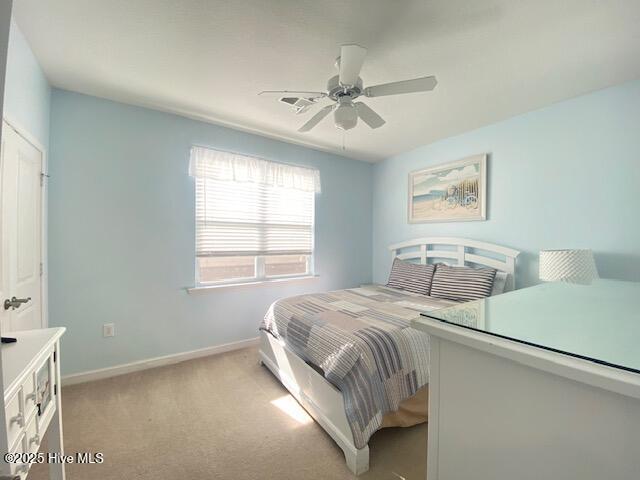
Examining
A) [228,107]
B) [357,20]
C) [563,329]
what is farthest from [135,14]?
[563,329]

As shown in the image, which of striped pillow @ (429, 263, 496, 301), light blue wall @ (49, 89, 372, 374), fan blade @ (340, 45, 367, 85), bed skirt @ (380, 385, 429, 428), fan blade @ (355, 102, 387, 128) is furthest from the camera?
striped pillow @ (429, 263, 496, 301)

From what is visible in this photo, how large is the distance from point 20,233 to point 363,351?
2291mm

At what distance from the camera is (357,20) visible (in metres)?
1.51

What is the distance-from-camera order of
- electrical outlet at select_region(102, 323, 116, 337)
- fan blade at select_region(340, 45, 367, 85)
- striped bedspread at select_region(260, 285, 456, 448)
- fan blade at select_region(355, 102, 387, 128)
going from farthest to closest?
electrical outlet at select_region(102, 323, 116, 337) → fan blade at select_region(355, 102, 387, 128) → striped bedspread at select_region(260, 285, 456, 448) → fan blade at select_region(340, 45, 367, 85)

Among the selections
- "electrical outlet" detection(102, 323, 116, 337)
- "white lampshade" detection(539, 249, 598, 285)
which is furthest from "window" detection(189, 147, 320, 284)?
"white lampshade" detection(539, 249, 598, 285)

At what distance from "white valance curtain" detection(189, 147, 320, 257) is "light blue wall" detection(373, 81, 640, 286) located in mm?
1813

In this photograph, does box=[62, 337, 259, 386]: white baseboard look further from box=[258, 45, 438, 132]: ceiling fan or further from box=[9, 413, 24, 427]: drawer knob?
box=[258, 45, 438, 132]: ceiling fan

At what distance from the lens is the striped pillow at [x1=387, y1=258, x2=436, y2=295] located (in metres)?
3.01

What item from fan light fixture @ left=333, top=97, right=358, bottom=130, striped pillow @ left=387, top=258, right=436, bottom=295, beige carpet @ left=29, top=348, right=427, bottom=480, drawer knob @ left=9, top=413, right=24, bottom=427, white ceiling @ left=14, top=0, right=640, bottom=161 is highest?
white ceiling @ left=14, top=0, right=640, bottom=161

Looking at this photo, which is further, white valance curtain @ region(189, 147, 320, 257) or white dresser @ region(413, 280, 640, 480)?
white valance curtain @ region(189, 147, 320, 257)

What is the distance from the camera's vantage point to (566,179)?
2402 mm

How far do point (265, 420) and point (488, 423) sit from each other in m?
1.63

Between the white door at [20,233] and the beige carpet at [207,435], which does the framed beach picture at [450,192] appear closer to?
the beige carpet at [207,435]

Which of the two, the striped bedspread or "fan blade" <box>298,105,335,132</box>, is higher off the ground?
"fan blade" <box>298,105,335,132</box>
